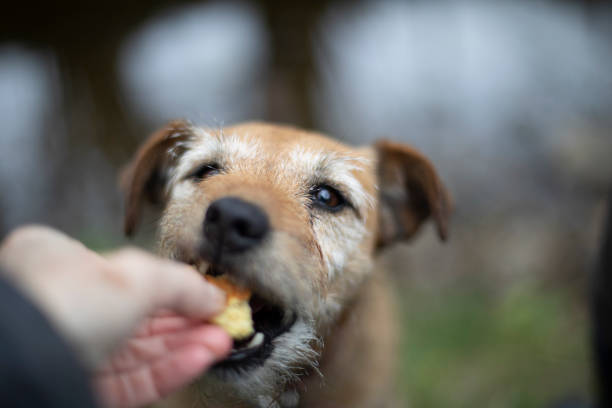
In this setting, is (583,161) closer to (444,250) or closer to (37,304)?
(444,250)

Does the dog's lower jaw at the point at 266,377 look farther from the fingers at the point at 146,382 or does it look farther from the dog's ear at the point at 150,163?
the dog's ear at the point at 150,163

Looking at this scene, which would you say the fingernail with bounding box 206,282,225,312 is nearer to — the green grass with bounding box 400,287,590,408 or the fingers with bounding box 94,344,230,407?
the fingers with bounding box 94,344,230,407

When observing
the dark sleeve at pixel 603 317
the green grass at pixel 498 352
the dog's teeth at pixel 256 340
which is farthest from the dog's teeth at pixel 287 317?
the green grass at pixel 498 352

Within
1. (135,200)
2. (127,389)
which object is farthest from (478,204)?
(127,389)

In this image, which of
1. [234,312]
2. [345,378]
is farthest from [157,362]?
[345,378]

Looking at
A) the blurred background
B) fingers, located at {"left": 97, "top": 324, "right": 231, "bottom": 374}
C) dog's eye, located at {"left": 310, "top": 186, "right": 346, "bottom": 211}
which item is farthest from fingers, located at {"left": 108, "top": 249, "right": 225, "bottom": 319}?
the blurred background

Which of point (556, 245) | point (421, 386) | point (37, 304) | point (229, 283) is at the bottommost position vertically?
point (421, 386)
